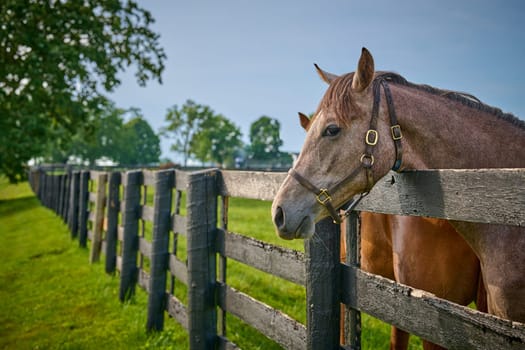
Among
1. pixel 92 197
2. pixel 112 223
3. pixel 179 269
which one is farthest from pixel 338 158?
pixel 92 197

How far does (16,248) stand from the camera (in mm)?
9484

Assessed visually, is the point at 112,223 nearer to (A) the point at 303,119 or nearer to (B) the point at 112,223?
(B) the point at 112,223

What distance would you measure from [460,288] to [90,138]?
54.7ft

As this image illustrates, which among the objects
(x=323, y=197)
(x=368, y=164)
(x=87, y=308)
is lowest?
(x=87, y=308)

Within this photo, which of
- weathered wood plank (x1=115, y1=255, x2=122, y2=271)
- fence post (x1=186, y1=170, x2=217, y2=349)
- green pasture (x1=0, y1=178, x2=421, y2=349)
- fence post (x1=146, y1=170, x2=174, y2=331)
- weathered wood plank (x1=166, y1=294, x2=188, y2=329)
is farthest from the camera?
weathered wood plank (x1=115, y1=255, x2=122, y2=271)

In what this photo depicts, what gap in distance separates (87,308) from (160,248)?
1741 millimetres

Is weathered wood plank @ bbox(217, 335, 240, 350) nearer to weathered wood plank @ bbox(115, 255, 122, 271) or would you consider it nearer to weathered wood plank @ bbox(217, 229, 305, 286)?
weathered wood plank @ bbox(217, 229, 305, 286)

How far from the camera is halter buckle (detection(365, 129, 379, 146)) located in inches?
79.0

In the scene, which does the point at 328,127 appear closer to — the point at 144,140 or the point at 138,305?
the point at 138,305

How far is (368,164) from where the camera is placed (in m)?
1.98

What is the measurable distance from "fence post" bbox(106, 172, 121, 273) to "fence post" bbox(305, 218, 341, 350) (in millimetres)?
5312

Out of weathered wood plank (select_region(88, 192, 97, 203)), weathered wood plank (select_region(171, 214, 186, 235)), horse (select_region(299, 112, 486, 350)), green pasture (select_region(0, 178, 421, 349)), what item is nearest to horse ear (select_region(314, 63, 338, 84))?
horse (select_region(299, 112, 486, 350))

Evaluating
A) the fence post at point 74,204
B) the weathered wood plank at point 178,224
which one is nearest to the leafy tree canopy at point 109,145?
the fence post at point 74,204

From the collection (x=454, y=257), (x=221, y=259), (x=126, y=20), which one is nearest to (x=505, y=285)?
(x=454, y=257)
